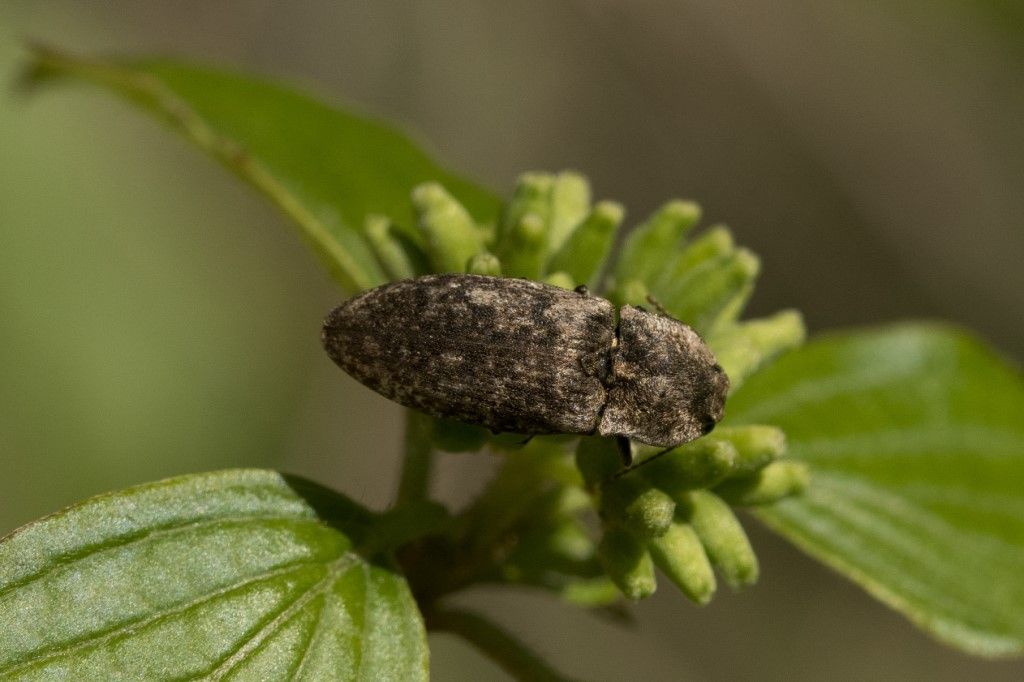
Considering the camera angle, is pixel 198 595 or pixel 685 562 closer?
pixel 198 595

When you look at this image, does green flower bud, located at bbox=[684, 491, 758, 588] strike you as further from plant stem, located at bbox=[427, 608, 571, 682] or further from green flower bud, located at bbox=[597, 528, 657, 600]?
plant stem, located at bbox=[427, 608, 571, 682]

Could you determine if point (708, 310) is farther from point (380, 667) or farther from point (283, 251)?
point (283, 251)

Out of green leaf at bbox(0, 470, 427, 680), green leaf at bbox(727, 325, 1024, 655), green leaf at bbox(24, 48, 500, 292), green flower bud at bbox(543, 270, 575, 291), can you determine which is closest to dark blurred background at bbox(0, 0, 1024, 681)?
green leaf at bbox(24, 48, 500, 292)

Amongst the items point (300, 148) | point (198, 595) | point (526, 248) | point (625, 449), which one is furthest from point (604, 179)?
point (198, 595)

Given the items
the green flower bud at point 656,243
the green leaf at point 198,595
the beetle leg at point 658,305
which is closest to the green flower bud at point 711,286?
the beetle leg at point 658,305

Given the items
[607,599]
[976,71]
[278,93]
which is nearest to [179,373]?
[278,93]

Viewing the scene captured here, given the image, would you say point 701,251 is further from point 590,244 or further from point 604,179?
point 604,179
